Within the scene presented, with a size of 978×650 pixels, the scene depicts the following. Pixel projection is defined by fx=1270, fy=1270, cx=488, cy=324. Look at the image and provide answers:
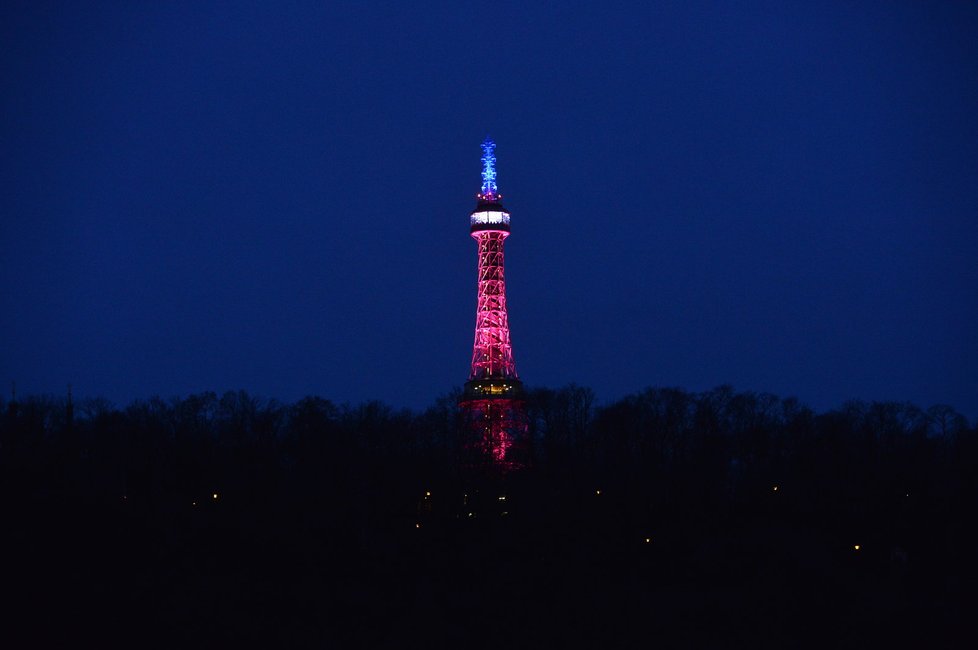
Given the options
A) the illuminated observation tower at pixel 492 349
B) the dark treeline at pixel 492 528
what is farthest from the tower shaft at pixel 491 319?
the dark treeline at pixel 492 528

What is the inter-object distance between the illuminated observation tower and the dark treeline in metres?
1.84

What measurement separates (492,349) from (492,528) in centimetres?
2520

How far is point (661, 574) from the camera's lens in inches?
1545

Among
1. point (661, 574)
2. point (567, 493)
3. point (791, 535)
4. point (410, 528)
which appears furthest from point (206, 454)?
point (791, 535)

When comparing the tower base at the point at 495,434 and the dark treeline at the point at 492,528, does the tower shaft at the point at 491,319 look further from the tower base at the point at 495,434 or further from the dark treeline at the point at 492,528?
the dark treeline at the point at 492,528

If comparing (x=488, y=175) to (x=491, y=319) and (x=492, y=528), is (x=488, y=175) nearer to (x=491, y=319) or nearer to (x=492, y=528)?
(x=491, y=319)

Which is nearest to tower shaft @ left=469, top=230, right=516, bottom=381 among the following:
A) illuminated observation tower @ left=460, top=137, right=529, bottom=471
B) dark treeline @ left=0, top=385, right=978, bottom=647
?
illuminated observation tower @ left=460, top=137, right=529, bottom=471

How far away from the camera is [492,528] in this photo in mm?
42219

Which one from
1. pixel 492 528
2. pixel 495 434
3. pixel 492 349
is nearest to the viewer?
pixel 492 528

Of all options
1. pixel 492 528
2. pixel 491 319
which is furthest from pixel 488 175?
pixel 492 528

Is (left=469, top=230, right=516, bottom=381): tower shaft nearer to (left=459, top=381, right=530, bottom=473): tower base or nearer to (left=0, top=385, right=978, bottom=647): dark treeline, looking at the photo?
(left=459, top=381, right=530, bottom=473): tower base

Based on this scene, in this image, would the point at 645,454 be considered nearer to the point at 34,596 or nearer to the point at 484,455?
the point at 484,455

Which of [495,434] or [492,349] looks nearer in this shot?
[495,434]

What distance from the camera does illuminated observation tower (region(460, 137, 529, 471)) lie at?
58844mm
